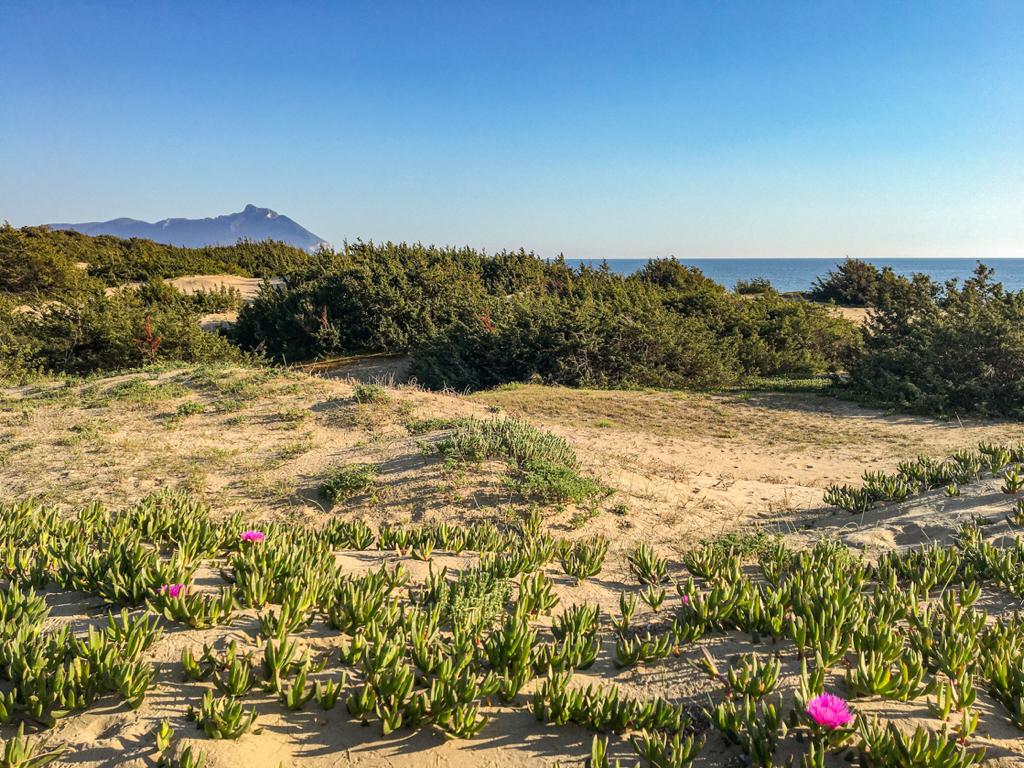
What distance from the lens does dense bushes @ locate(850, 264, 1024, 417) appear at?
38.5ft

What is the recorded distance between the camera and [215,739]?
2441 millimetres

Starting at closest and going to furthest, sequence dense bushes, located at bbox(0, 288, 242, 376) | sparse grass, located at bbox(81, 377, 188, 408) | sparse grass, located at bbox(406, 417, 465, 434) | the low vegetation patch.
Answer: the low vegetation patch, sparse grass, located at bbox(406, 417, 465, 434), sparse grass, located at bbox(81, 377, 188, 408), dense bushes, located at bbox(0, 288, 242, 376)

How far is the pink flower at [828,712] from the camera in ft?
7.53

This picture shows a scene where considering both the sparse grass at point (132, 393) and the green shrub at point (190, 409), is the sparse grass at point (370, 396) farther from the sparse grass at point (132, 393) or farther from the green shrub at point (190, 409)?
the sparse grass at point (132, 393)

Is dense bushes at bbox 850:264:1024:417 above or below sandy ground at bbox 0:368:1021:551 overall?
above

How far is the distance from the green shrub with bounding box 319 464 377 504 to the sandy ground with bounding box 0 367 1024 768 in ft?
0.46

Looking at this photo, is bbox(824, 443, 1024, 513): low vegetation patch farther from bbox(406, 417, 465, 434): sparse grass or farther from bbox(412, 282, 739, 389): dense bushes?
bbox(412, 282, 739, 389): dense bushes

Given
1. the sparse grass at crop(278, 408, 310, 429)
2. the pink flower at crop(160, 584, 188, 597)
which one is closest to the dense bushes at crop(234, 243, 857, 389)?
the sparse grass at crop(278, 408, 310, 429)

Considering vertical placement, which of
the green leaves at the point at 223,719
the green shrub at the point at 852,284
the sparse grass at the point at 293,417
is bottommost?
the green leaves at the point at 223,719

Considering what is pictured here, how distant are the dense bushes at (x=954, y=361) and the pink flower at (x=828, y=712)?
11.6m

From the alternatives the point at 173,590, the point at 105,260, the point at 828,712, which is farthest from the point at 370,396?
the point at 105,260

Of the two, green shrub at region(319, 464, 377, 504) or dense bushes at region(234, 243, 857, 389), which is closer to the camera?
green shrub at region(319, 464, 377, 504)

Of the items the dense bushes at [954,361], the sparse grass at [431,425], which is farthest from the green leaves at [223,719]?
the dense bushes at [954,361]

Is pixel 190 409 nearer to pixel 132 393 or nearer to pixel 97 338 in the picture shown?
pixel 132 393
